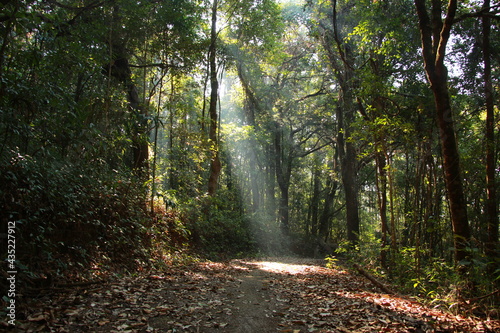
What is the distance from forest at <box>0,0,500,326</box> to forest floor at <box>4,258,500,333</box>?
0.49m

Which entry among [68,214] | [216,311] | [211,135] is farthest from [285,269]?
[211,135]

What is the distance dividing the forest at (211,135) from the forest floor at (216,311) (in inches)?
19.2

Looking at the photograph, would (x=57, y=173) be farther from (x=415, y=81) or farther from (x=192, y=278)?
(x=415, y=81)

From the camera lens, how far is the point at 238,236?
50.9 ft

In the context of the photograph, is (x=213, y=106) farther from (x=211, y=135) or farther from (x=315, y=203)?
(x=315, y=203)

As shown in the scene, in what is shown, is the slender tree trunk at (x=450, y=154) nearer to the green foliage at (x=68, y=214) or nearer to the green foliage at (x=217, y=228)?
the green foliage at (x=68, y=214)

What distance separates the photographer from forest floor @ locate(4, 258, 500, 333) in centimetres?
341

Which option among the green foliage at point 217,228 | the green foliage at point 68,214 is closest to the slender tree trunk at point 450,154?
the green foliage at point 68,214

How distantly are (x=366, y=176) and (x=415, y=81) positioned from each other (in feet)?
35.2

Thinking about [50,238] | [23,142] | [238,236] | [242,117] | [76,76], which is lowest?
[238,236]

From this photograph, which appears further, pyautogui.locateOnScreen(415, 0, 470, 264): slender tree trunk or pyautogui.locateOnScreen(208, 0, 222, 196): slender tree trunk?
pyautogui.locateOnScreen(208, 0, 222, 196): slender tree trunk

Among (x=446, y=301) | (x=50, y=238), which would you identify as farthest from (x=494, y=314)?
(x=50, y=238)

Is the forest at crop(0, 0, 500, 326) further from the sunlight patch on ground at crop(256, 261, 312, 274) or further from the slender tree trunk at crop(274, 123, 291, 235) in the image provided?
the slender tree trunk at crop(274, 123, 291, 235)

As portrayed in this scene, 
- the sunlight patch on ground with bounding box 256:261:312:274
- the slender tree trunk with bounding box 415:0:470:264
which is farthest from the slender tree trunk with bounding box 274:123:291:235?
the slender tree trunk with bounding box 415:0:470:264
